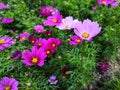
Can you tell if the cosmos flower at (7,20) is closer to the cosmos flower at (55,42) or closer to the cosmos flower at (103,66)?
the cosmos flower at (55,42)

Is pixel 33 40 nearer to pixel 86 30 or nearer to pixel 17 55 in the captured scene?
pixel 17 55

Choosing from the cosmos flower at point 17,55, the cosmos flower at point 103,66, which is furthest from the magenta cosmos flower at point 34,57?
the cosmos flower at point 103,66

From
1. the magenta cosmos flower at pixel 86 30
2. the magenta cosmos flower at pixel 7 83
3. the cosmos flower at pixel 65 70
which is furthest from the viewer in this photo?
the cosmos flower at pixel 65 70

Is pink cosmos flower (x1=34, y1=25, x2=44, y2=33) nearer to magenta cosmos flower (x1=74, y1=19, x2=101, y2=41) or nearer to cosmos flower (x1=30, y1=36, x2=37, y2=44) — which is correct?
cosmos flower (x1=30, y1=36, x2=37, y2=44)

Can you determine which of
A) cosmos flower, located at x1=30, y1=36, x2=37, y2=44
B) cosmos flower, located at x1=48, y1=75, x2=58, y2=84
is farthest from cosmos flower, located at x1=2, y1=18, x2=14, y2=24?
cosmos flower, located at x1=48, y1=75, x2=58, y2=84

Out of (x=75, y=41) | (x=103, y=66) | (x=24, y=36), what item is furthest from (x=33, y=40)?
(x=103, y=66)

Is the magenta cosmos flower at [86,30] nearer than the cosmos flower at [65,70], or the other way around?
the magenta cosmos flower at [86,30]
